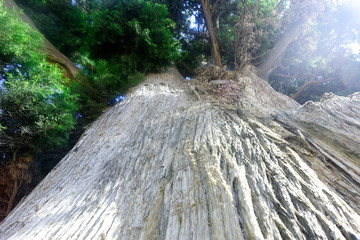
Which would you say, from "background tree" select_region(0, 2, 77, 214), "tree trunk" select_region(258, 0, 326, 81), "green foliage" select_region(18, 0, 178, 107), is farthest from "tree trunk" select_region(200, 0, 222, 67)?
"background tree" select_region(0, 2, 77, 214)

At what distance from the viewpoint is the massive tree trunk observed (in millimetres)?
1483

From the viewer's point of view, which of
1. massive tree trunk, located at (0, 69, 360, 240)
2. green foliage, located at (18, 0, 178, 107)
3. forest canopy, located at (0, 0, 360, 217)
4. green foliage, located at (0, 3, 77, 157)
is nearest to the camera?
massive tree trunk, located at (0, 69, 360, 240)

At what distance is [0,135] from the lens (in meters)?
3.55

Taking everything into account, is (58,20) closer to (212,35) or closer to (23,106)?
(23,106)

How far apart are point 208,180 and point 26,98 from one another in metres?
3.51

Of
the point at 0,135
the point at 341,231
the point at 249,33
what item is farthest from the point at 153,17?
the point at 341,231

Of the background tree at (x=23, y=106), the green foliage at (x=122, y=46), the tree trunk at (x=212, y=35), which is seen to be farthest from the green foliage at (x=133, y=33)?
the tree trunk at (x=212, y=35)

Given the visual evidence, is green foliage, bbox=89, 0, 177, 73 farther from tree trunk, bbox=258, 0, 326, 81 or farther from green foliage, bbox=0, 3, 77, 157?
tree trunk, bbox=258, 0, 326, 81

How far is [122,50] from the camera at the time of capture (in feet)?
18.9

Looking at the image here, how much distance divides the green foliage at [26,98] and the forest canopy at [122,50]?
0.7 inches

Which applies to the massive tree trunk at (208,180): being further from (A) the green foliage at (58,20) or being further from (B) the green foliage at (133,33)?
Answer: (A) the green foliage at (58,20)

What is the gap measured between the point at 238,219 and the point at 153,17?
210 inches

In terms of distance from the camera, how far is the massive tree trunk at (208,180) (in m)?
1.48

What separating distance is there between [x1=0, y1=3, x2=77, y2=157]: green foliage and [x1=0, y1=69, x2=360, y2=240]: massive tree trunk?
3.71ft
